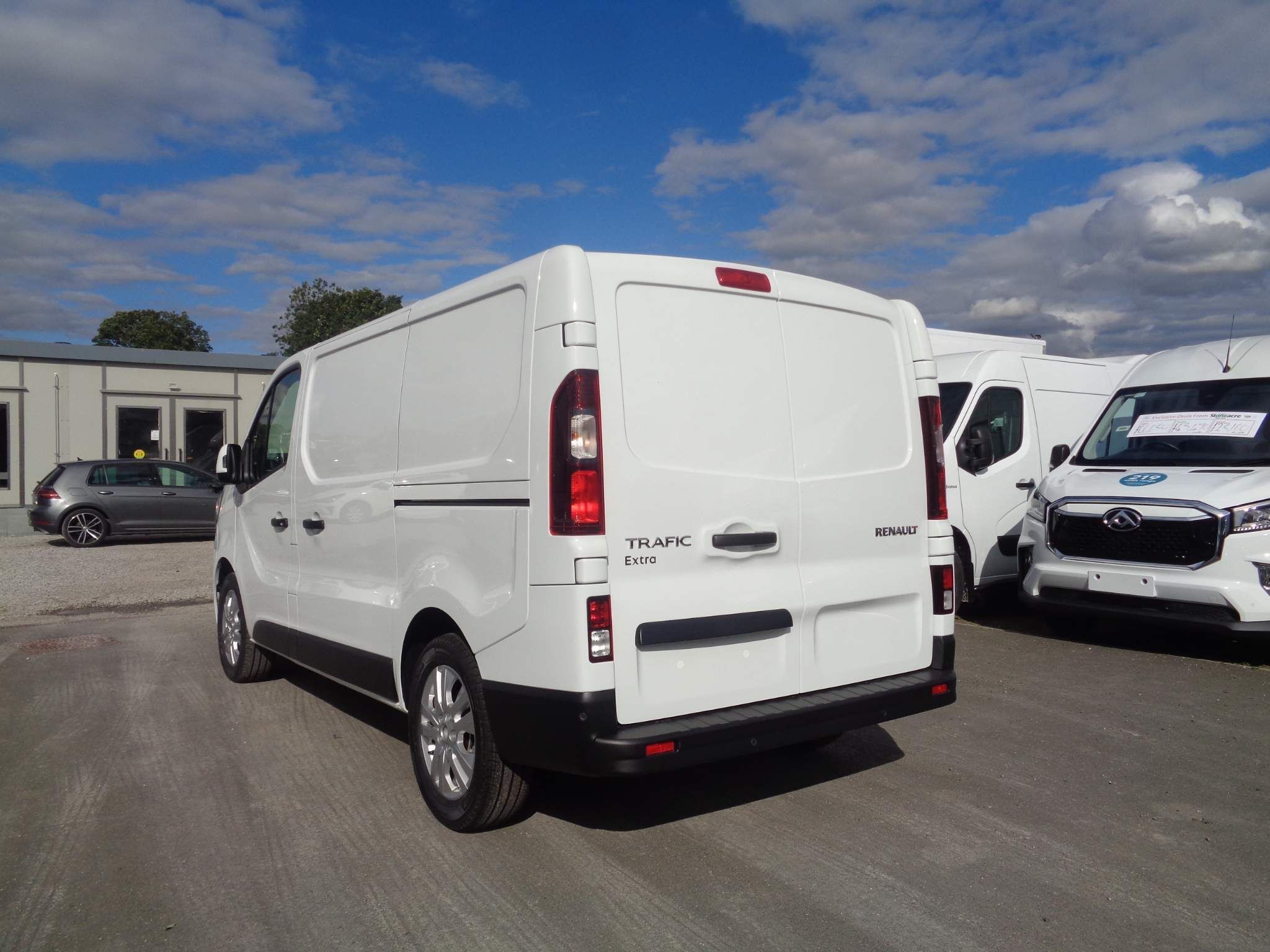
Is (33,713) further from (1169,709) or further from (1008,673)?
(1169,709)

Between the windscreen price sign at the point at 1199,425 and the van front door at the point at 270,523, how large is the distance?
6.71 metres

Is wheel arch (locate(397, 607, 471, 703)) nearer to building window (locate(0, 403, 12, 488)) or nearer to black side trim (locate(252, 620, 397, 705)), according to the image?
black side trim (locate(252, 620, 397, 705))

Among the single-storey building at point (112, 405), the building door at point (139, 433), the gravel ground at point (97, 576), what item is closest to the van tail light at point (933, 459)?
the gravel ground at point (97, 576)

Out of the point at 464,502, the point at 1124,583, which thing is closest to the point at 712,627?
the point at 464,502

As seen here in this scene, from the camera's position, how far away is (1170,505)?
7367 millimetres

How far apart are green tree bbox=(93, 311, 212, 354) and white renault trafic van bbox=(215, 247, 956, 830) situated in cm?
7575

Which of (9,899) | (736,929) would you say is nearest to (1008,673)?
(736,929)

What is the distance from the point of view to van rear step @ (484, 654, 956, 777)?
3.58m

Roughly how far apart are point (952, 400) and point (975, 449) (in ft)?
2.17

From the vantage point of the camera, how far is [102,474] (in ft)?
58.6

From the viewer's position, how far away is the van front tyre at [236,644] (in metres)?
7.11

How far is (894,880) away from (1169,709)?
11.1 feet

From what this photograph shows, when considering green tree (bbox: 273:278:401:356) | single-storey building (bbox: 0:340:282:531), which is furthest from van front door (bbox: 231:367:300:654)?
green tree (bbox: 273:278:401:356)

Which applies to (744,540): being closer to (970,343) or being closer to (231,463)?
(231,463)
